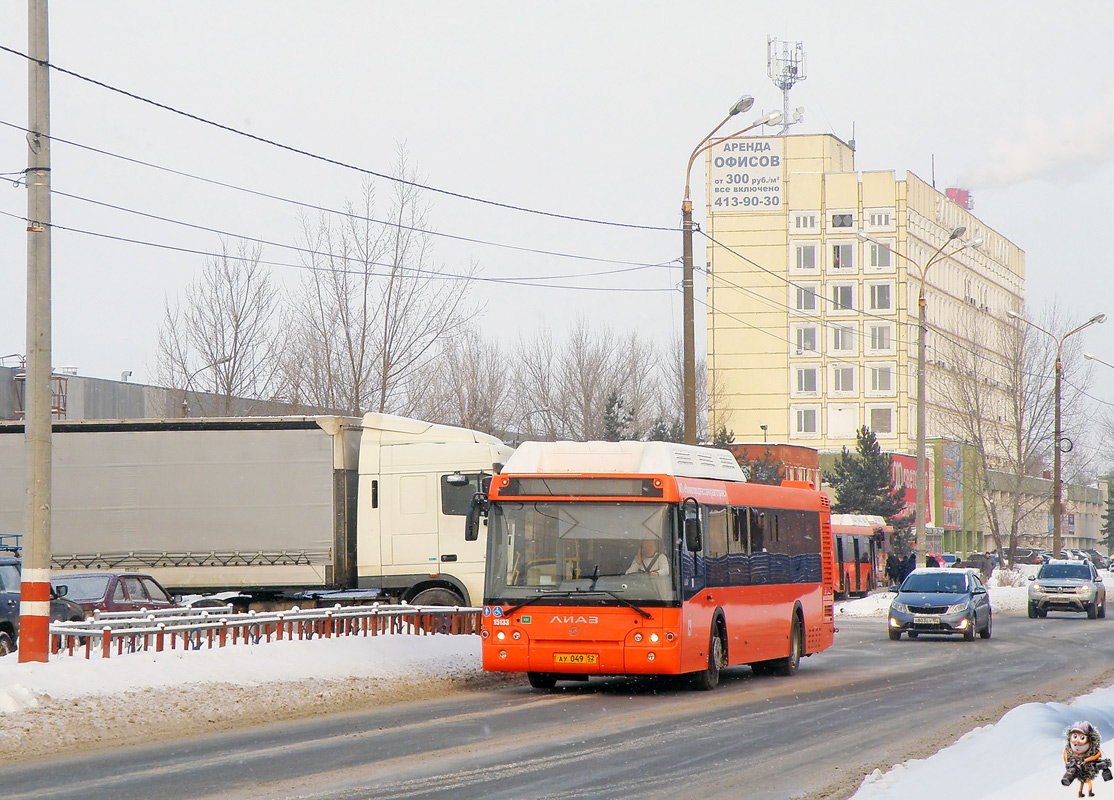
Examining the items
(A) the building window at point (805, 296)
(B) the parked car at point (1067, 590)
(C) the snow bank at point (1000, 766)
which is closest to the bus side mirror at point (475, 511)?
(C) the snow bank at point (1000, 766)

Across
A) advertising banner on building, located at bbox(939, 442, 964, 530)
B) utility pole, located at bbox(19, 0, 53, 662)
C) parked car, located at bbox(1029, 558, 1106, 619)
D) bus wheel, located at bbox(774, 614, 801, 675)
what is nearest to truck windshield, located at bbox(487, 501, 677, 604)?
bus wheel, located at bbox(774, 614, 801, 675)

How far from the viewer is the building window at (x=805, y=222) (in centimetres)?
10419

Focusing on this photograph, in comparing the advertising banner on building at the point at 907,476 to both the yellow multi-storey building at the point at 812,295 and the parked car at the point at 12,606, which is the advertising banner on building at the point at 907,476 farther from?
the parked car at the point at 12,606

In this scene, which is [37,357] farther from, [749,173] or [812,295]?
[812,295]

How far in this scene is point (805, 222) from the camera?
342 ft

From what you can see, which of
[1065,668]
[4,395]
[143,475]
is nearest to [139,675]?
[143,475]

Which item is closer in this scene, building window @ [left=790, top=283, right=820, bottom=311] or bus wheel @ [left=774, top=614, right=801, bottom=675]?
bus wheel @ [left=774, top=614, right=801, bottom=675]

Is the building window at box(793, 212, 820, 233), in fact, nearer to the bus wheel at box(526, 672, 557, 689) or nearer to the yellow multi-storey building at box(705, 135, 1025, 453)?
the yellow multi-storey building at box(705, 135, 1025, 453)

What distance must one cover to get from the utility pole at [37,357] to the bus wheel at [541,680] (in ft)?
19.1

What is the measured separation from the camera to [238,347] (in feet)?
144

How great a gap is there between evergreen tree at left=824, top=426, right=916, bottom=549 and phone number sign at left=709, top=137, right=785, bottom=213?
85.3 feet

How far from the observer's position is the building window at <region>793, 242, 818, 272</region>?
10456cm

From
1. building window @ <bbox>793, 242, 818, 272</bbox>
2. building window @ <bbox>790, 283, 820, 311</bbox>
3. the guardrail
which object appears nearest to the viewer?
the guardrail

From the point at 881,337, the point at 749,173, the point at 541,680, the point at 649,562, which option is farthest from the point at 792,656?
the point at 881,337
